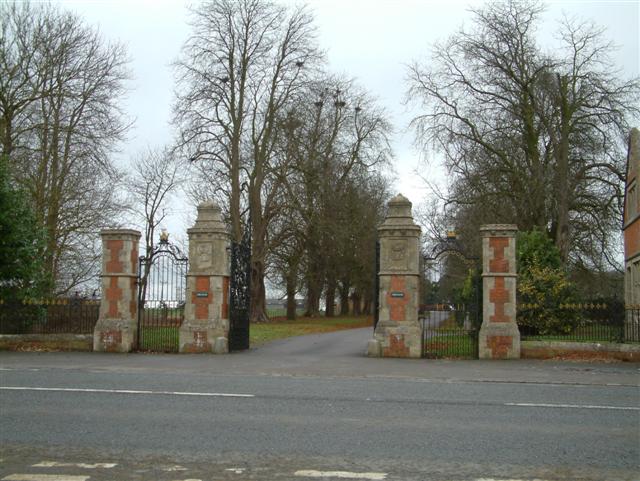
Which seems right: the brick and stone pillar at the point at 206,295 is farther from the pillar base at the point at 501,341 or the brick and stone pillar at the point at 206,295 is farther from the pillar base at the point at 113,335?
the pillar base at the point at 501,341

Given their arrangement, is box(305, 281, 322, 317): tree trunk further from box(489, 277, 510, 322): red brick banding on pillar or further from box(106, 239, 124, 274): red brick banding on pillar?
box(489, 277, 510, 322): red brick banding on pillar

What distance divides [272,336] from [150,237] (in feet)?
66.6

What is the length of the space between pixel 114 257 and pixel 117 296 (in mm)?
1088

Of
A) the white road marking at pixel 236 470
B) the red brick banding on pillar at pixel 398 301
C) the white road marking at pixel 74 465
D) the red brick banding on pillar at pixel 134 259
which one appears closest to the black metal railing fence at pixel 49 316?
the red brick banding on pillar at pixel 134 259

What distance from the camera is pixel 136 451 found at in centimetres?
676

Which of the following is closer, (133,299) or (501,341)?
(501,341)

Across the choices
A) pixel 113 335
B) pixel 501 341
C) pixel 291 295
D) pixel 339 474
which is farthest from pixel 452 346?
pixel 291 295

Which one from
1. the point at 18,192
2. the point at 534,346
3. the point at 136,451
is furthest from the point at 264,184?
the point at 136,451

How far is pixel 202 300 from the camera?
18297 millimetres

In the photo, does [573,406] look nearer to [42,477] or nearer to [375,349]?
[42,477]

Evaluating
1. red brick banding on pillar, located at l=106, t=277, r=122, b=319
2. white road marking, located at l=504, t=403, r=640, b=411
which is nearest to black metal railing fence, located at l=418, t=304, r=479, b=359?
white road marking, located at l=504, t=403, r=640, b=411

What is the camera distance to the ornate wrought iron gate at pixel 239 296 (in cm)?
1886

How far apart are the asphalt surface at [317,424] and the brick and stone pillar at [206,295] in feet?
13.5

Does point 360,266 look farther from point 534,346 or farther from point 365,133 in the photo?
point 534,346
